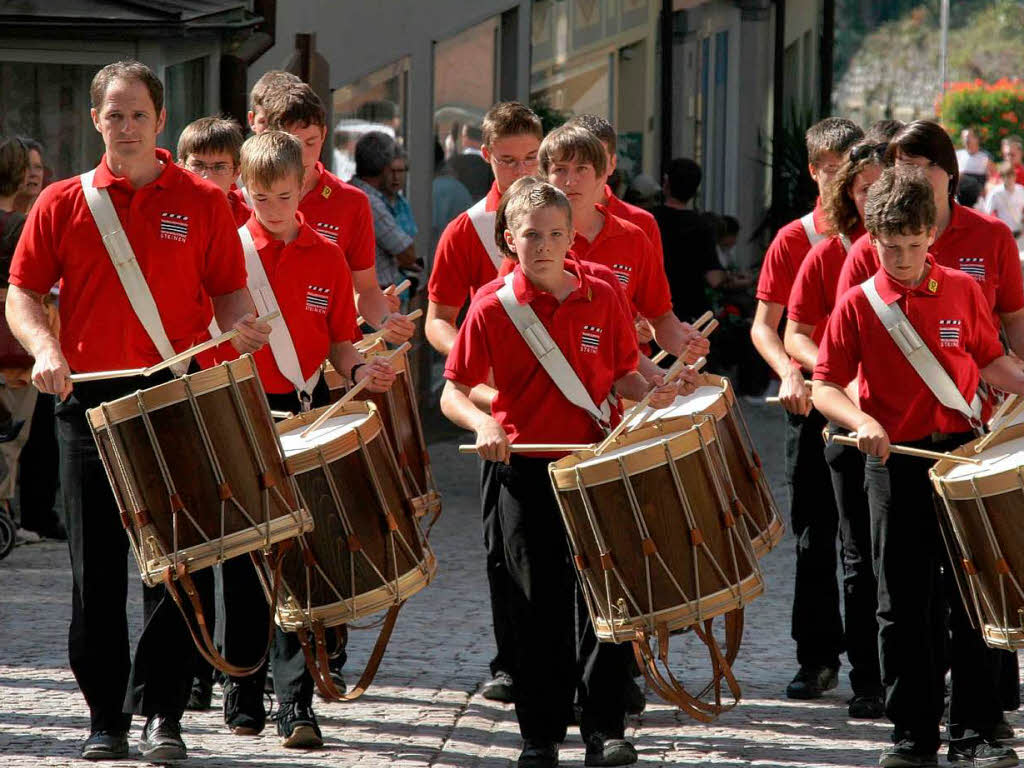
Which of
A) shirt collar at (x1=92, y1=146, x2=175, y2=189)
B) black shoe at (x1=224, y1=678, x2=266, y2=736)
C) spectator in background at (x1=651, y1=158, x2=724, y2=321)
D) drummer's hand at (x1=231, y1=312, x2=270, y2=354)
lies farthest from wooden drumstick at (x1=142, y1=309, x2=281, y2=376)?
spectator in background at (x1=651, y1=158, x2=724, y2=321)

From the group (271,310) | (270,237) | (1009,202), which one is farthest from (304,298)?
(1009,202)

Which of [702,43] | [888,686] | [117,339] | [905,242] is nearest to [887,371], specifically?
[905,242]

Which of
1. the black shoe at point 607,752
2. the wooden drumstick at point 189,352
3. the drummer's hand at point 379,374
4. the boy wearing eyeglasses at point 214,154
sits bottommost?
the black shoe at point 607,752

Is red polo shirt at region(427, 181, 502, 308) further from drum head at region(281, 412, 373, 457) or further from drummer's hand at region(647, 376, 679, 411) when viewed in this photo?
drummer's hand at region(647, 376, 679, 411)

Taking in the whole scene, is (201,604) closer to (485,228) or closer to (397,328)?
(397,328)

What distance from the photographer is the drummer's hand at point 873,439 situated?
586 cm

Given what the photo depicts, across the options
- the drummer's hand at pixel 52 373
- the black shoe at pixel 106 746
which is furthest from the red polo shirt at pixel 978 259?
the black shoe at pixel 106 746

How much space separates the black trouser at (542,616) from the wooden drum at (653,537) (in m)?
0.31

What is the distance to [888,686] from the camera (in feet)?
20.2

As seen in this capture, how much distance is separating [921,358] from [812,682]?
1.56 m

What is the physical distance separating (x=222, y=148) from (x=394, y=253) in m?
3.39

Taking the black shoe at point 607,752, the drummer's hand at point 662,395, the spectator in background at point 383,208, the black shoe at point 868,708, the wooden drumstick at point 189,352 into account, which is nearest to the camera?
the wooden drumstick at point 189,352

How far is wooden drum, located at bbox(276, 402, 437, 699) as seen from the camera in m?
6.03

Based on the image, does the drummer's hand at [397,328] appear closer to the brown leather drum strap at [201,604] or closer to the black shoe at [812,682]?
the brown leather drum strap at [201,604]
